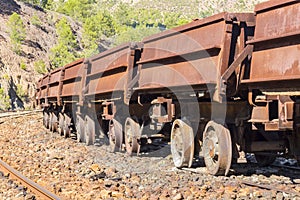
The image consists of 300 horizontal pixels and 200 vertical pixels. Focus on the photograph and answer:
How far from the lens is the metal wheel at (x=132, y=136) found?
1275 centimetres

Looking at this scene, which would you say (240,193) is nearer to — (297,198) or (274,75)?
(297,198)

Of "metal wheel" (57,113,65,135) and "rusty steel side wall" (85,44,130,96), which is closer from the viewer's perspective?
"rusty steel side wall" (85,44,130,96)

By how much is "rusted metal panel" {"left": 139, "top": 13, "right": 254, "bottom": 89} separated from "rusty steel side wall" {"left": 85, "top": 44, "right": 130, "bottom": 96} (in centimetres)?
100

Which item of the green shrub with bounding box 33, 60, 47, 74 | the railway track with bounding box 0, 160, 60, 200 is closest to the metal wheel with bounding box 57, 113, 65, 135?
the railway track with bounding box 0, 160, 60, 200

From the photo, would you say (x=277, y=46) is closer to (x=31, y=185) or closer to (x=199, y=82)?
(x=199, y=82)

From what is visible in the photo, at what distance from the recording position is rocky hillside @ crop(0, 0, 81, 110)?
204 ft

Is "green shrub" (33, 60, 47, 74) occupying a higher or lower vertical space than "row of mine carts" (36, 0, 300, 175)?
higher

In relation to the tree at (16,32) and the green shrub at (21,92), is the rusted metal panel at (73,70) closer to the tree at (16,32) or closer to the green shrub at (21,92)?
the green shrub at (21,92)

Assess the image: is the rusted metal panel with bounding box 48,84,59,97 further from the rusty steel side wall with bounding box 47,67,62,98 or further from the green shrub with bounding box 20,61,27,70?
the green shrub with bounding box 20,61,27,70

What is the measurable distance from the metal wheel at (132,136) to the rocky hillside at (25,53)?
46.5 m

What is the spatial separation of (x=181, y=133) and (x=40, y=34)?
2991 inches

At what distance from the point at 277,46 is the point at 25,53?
6986cm

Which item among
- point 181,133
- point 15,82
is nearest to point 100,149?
point 181,133

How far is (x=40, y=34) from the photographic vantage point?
272 feet
